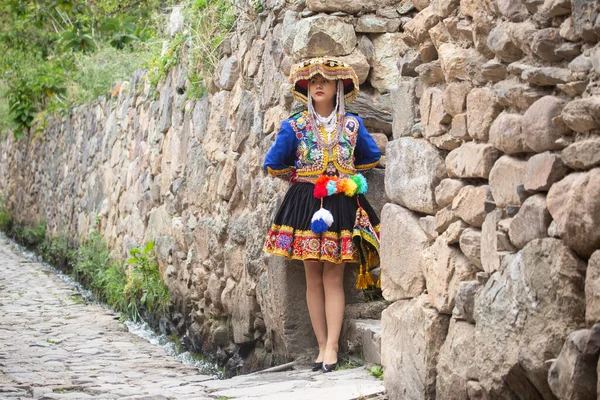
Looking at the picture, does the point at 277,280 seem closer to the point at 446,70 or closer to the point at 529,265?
the point at 446,70

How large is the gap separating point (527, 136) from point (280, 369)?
8.46 ft

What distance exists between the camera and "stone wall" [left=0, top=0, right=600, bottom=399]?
97.6 inches

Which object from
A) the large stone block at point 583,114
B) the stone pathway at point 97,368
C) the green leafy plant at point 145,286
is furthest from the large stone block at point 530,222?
the green leafy plant at point 145,286

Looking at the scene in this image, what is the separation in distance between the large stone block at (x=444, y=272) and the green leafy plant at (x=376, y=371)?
0.93m

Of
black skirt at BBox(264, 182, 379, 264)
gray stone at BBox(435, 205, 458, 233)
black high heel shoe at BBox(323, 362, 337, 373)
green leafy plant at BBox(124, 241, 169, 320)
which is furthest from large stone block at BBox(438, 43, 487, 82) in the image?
green leafy plant at BBox(124, 241, 169, 320)

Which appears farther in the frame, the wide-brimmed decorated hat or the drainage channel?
the drainage channel

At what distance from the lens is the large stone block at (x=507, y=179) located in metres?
2.74

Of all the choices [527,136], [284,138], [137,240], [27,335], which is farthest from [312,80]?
[137,240]

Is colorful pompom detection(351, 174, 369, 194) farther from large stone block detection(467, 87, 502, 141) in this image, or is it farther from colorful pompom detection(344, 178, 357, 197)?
large stone block detection(467, 87, 502, 141)

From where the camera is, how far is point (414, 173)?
352 cm

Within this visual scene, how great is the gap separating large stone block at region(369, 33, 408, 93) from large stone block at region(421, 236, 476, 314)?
1779mm

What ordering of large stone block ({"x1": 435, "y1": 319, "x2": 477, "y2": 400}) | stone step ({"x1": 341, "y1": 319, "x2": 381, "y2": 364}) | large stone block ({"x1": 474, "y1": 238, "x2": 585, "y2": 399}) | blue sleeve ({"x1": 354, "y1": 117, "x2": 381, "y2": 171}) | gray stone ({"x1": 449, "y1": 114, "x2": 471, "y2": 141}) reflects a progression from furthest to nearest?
blue sleeve ({"x1": 354, "y1": 117, "x2": 381, "y2": 171}) → stone step ({"x1": 341, "y1": 319, "x2": 381, "y2": 364}) → gray stone ({"x1": 449, "y1": 114, "x2": 471, "y2": 141}) → large stone block ({"x1": 435, "y1": 319, "x2": 477, "y2": 400}) → large stone block ({"x1": 474, "y1": 238, "x2": 585, "y2": 399})

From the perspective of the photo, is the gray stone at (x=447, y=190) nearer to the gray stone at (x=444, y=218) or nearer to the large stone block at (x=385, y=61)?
the gray stone at (x=444, y=218)

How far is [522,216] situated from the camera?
8.82ft
